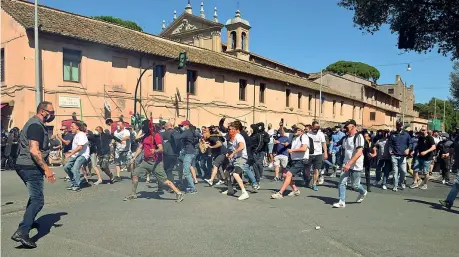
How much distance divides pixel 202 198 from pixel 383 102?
6137 centimetres

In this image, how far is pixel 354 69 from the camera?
2889 inches

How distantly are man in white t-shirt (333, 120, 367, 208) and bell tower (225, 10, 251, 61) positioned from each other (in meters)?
33.4

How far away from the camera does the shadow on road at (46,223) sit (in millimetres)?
5449

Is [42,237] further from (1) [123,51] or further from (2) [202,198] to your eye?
(1) [123,51]

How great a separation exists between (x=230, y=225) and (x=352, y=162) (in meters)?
3.01

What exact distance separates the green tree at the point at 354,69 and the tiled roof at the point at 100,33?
157 feet

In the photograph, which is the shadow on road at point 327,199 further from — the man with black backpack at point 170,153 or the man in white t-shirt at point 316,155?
the man with black backpack at point 170,153

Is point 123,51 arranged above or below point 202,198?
above

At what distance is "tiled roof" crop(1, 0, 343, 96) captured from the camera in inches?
749

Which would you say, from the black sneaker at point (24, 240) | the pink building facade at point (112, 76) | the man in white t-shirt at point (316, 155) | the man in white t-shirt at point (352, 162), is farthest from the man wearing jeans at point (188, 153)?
the pink building facade at point (112, 76)

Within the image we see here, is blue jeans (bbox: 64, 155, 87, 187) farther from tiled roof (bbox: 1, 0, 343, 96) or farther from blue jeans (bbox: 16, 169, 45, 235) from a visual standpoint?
tiled roof (bbox: 1, 0, 343, 96)

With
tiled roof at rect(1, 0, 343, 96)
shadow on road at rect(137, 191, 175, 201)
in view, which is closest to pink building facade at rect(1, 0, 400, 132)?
tiled roof at rect(1, 0, 343, 96)

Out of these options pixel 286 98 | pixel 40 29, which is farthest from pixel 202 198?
pixel 286 98

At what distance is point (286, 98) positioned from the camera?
37.1 m
